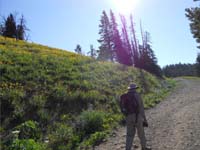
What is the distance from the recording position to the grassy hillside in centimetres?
1177

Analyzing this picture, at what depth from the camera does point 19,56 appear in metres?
23.2

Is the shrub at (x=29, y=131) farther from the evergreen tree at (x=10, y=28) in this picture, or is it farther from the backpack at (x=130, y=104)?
the evergreen tree at (x=10, y=28)

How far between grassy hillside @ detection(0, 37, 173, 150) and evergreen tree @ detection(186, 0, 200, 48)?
543cm

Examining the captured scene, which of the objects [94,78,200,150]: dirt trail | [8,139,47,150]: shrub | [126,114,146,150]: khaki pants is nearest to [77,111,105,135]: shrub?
[94,78,200,150]: dirt trail

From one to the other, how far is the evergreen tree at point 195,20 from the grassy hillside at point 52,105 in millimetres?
5430

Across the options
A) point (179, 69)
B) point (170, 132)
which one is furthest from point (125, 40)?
point (179, 69)

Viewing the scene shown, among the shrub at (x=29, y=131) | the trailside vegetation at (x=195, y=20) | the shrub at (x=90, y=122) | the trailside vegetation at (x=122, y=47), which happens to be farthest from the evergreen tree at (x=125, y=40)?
the shrub at (x=29, y=131)

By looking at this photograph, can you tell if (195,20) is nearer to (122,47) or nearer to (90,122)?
(90,122)

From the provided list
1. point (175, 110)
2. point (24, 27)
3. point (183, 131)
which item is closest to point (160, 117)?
point (175, 110)

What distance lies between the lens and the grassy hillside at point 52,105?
Result: 1177 cm

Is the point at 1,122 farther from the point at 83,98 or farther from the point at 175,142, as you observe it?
the point at 175,142

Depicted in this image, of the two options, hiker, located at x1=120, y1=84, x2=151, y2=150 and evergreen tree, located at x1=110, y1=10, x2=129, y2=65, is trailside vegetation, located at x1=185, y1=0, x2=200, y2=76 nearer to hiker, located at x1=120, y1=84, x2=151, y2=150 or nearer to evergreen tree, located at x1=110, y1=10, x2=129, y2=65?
hiker, located at x1=120, y1=84, x2=151, y2=150

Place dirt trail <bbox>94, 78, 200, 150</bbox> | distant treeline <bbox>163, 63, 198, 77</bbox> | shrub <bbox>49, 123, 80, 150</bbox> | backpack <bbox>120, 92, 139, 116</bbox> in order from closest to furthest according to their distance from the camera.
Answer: backpack <bbox>120, 92, 139, 116</bbox> < dirt trail <bbox>94, 78, 200, 150</bbox> < shrub <bbox>49, 123, 80, 150</bbox> < distant treeline <bbox>163, 63, 198, 77</bbox>

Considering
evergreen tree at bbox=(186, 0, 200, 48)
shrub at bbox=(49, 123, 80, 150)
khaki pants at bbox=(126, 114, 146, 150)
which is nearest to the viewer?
khaki pants at bbox=(126, 114, 146, 150)
